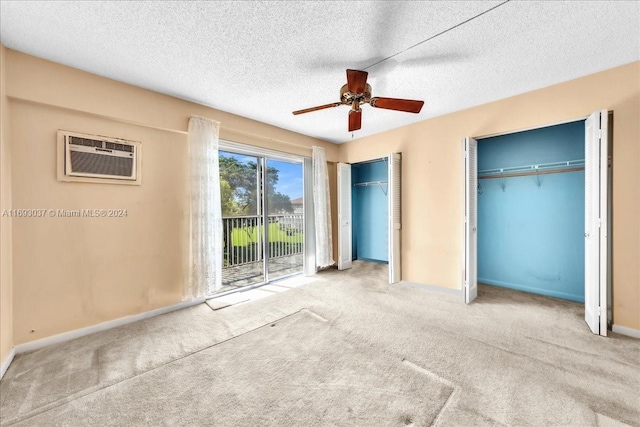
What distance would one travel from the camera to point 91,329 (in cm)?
233

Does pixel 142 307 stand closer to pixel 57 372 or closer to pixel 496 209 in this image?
pixel 57 372

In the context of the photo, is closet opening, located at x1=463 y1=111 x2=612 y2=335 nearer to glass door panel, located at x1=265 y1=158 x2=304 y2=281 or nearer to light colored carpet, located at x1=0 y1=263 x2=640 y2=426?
light colored carpet, located at x1=0 y1=263 x2=640 y2=426

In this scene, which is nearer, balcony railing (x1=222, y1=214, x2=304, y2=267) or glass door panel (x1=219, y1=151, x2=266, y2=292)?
glass door panel (x1=219, y1=151, x2=266, y2=292)

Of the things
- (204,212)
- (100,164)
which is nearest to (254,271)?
(204,212)

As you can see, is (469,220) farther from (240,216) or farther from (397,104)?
(240,216)

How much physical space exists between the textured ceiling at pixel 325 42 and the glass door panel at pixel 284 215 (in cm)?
179

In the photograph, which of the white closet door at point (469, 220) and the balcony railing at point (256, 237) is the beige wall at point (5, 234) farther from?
the white closet door at point (469, 220)

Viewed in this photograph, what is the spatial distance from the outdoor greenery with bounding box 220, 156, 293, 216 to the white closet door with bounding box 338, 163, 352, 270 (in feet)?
4.15

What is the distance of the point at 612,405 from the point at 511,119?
2748 millimetres

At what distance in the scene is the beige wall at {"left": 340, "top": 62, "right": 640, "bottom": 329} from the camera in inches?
86.4

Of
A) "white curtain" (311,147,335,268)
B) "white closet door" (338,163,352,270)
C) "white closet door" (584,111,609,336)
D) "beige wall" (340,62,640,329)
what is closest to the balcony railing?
"white curtain" (311,147,335,268)

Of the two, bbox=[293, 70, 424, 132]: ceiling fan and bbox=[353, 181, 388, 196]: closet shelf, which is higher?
bbox=[293, 70, 424, 132]: ceiling fan

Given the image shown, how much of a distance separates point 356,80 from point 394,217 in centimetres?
239

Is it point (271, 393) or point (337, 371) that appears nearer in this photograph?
point (271, 393)
